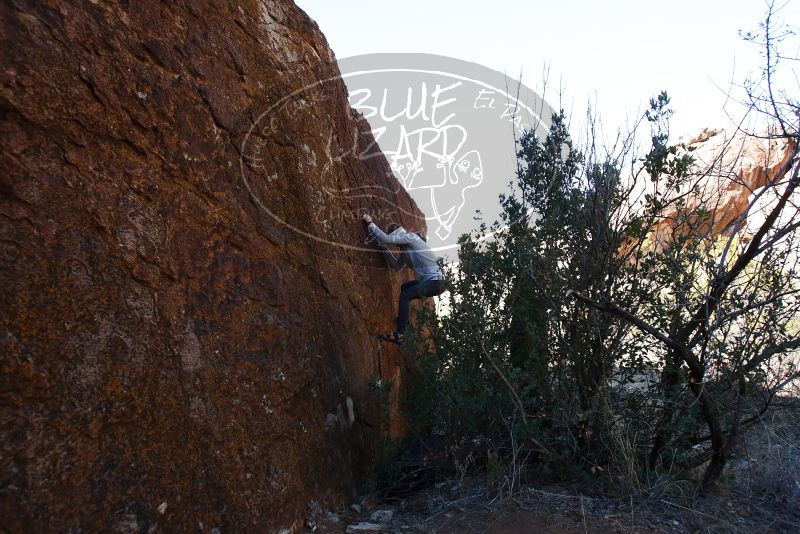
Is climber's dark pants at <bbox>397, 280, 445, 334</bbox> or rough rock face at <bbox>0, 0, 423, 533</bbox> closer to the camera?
rough rock face at <bbox>0, 0, 423, 533</bbox>

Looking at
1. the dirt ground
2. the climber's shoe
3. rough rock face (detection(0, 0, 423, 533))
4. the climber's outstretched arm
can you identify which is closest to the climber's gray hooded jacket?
the climber's outstretched arm

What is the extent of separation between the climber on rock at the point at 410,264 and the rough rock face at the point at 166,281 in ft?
3.14

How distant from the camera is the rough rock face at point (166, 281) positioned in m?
2.63

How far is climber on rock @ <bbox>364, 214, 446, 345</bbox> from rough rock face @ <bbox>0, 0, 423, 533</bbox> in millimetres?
956

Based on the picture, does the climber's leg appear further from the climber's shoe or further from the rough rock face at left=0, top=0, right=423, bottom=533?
the rough rock face at left=0, top=0, right=423, bottom=533

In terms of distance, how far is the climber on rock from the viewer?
5.88 metres

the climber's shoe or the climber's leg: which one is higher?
the climber's leg

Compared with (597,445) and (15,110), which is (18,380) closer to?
(15,110)

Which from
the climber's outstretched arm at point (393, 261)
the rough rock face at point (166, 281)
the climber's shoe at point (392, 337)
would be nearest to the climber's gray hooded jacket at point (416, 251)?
the climber's outstretched arm at point (393, 261)

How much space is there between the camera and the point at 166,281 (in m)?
3.27

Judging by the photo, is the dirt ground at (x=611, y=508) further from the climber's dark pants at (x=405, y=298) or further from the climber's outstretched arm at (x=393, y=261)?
the climber's outstretched arm at (x=393, y=261)

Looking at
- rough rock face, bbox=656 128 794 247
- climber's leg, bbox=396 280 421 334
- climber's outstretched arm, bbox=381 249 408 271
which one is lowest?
climber's leg, bbox=396 280 421 334

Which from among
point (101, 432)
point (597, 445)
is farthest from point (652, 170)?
point (101, 432)

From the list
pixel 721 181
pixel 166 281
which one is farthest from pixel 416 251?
pixel 166 281
